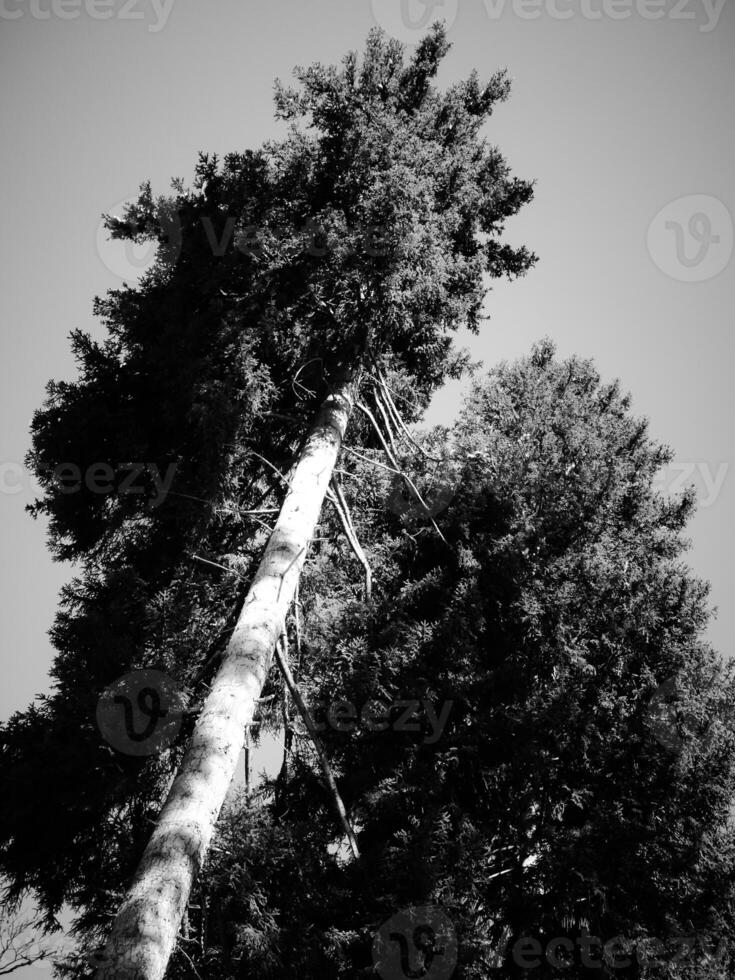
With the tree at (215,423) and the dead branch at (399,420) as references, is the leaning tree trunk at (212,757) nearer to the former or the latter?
the tree at (215,423)

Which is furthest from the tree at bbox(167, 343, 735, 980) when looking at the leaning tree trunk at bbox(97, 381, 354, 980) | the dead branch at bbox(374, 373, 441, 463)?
the leaning tree trunk at bbox(97, 381, 354, 980)

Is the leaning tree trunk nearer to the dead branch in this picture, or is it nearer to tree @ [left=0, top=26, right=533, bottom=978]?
tree @ [left=0, top=26, right=533, bottom=978]

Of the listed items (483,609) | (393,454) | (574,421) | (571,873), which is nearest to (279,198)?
(393,454)

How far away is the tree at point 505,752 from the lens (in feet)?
15.1

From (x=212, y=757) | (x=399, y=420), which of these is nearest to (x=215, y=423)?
(x=399, y=420)

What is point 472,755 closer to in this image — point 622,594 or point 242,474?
point 622,594

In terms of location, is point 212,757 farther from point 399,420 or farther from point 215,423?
point 399,420

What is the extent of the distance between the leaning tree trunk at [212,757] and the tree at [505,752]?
0.88 meters

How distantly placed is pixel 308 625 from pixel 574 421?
4.95 m

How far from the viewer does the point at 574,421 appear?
8.58 m

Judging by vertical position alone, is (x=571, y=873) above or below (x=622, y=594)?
below

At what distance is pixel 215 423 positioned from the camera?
5.61 m

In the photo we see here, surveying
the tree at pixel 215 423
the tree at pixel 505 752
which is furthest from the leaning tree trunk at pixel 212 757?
the tree at pixel 505 752

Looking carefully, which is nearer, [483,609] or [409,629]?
[409,629]
